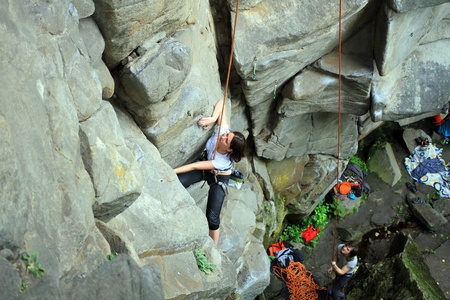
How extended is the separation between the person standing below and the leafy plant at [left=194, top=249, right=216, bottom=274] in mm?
2888

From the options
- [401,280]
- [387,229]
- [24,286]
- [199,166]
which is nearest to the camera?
[24,286]

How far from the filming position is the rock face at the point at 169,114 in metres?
2.05

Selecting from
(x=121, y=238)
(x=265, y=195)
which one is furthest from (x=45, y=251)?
(x=265, y=195)

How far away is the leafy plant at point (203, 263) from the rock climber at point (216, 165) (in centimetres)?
110

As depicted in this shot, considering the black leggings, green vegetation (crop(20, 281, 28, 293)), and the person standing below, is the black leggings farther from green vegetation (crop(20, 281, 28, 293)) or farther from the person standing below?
green vegetation (crop(20, 281, 28, 293))

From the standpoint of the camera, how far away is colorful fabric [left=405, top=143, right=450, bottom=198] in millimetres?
10391

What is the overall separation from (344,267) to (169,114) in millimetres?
4077

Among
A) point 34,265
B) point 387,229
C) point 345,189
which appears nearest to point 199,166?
point 34,265

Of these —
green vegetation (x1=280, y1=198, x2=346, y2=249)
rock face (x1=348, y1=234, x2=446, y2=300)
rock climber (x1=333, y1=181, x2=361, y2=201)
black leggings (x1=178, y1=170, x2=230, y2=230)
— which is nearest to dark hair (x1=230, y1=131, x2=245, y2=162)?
black leggings (x1=178, y1=170, x2=230, y2=230)

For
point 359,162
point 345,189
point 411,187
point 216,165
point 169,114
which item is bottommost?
point 411,187

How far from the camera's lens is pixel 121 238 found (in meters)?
2.93

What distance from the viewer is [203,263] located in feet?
13.8

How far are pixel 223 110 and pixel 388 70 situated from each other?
2.54 meters

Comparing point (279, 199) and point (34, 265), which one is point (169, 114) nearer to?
point (34, 265)
